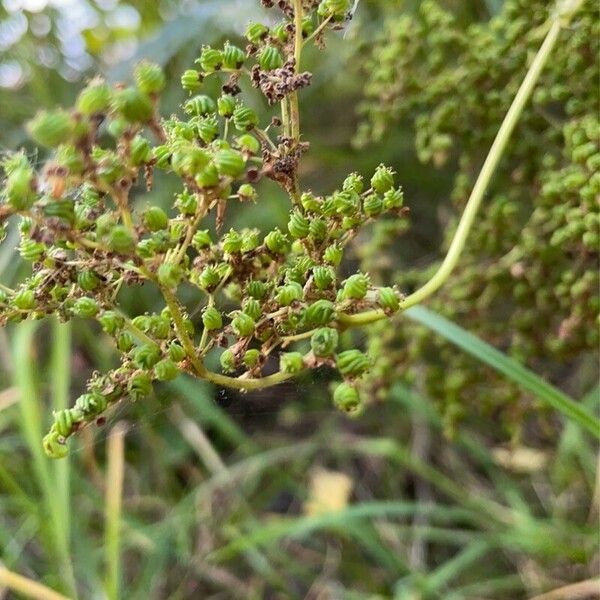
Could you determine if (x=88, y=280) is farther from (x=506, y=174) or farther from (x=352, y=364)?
(x=506, y=174)

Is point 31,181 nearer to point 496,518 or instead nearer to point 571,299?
point 571,299

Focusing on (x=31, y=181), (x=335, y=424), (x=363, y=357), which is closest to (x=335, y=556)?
(x=335, y=424)

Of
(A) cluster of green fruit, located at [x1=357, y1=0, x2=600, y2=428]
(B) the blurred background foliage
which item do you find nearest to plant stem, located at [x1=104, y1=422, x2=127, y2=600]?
(B) the blurred background foliage

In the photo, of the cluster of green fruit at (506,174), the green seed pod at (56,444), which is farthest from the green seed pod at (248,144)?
the cluster of green fruit at (506,174)

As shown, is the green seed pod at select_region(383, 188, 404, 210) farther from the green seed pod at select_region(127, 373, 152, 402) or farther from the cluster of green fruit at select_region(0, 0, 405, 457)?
the green seed pod at select_region(127, 373, 152, 402)

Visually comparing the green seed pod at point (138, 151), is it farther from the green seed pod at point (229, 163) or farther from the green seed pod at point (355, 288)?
the green seed pod at point (355, 288)
